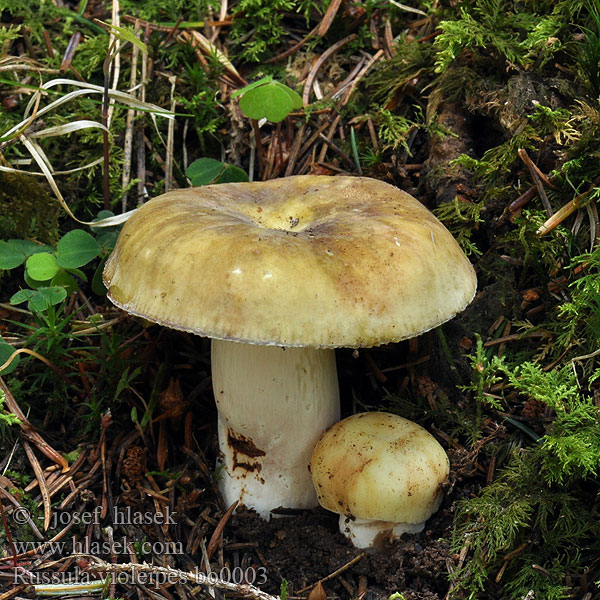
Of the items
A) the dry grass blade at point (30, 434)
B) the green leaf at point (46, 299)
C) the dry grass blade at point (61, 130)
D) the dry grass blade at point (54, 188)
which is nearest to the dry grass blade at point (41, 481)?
the dry grass blade at point (30, 434)

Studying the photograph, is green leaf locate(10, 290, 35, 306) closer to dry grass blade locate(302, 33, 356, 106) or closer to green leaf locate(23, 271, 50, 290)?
green leaf locate(23, 271, 50, 290)

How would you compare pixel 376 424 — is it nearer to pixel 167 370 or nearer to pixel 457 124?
pixel 167 370

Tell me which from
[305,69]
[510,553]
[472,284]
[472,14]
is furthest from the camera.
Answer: [305,69]

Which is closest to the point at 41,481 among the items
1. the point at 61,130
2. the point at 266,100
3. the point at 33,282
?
the point at 33,282

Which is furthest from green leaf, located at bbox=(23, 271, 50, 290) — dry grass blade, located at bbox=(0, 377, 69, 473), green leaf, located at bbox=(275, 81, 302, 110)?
green leaf, located at bbox=(275, 81, 302, 110)

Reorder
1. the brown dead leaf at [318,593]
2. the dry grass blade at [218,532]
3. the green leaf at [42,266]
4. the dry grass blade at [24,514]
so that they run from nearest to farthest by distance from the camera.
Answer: the brown dead leaf at [318,593] < the dry grass blade at [24,514] < the dry grass blade at [218,532] < the green leaf at [42,266]

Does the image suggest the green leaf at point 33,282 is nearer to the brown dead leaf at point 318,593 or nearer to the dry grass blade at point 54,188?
the dry grass blade at point 54,188

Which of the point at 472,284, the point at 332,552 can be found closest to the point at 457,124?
the point at 472,284
